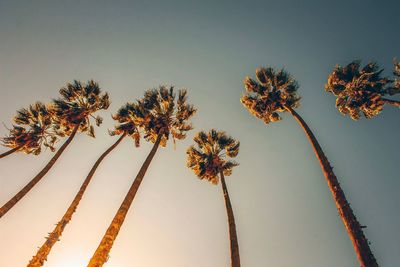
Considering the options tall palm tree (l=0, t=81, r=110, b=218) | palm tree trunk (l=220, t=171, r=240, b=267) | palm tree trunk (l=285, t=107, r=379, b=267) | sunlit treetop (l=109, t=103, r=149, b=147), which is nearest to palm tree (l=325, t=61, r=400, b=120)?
palm tree trunk (l=285, t=107, r=379, b=267)

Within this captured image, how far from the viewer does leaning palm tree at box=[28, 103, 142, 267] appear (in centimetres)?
1388

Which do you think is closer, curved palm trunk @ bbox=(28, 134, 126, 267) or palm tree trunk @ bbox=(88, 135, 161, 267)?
palm tree trunk @ bbox=(88, 135, 161, 267)

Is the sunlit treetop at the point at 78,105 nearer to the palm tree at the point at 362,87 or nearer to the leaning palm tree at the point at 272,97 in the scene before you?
the leaning palm tree at the point at 272,97

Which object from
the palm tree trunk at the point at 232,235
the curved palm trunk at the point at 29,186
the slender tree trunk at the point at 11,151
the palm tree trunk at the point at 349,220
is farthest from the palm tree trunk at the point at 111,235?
the slender tree trunk at the point at 11,151

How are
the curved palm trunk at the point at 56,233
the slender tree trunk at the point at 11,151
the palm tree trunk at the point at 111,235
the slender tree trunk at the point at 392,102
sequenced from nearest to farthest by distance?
the palm tree trunk at the point at 111,235 → the curved palm trunk at the point at 56,233 → the slender tree trunk at the point at 392,102 → the slender tree trunk at the point at 11,151

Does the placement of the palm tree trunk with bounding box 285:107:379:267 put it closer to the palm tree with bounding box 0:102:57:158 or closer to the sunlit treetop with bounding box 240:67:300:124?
the sunlit treetop with bounding box 240:67:300:124

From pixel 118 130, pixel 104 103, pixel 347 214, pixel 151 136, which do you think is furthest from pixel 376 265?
pixel 104 103

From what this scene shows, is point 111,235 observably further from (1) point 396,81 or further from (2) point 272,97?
(1) point 396,81

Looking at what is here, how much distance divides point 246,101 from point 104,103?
13.2 meters

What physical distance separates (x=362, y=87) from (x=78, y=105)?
78.8 feet

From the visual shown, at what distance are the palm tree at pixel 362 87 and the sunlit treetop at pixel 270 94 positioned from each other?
3.37 meters

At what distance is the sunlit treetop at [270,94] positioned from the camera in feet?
64.8

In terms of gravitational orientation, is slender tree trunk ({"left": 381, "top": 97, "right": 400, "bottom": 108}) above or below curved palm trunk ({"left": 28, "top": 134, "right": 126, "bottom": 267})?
above

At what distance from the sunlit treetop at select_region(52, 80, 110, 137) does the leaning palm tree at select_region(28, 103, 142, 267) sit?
2970mm
